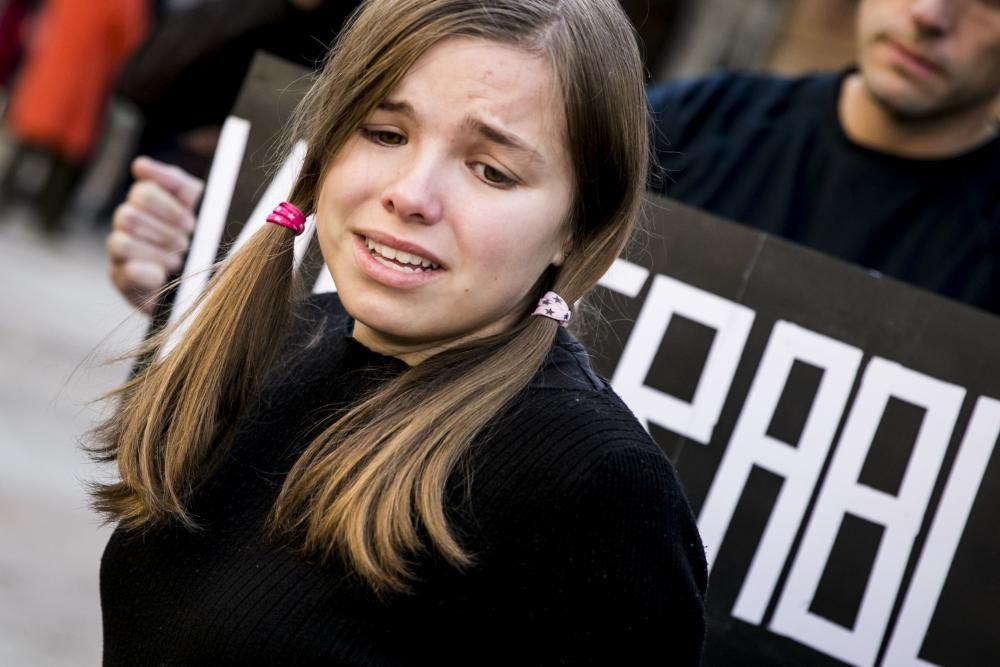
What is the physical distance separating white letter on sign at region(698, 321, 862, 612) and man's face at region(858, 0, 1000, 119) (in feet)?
2.22

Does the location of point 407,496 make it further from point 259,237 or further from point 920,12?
point 920,12

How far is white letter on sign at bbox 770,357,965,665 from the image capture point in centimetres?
242

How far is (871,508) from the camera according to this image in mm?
2441

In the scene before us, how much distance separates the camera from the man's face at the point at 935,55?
2891mm

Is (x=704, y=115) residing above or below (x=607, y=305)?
above

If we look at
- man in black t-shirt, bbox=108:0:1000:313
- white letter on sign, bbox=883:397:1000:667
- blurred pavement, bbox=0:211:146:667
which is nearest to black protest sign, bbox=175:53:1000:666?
white letter on sign, bbox=883:397:1000:667

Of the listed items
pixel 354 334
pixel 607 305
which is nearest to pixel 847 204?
pixel 607 305

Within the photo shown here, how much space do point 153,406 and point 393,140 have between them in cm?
51

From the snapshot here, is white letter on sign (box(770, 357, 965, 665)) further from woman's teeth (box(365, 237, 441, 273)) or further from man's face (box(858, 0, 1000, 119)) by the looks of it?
woman's teeth (box(365, 237, 441, 273))

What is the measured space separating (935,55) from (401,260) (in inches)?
61.4

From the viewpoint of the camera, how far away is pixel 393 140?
1.82 metres

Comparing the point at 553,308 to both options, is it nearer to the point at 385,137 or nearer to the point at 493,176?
the point at 493,176

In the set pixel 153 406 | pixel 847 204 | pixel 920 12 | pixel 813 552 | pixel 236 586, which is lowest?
pixel 236 586

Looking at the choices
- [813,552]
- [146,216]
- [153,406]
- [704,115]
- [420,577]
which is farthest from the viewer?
[704,115]
